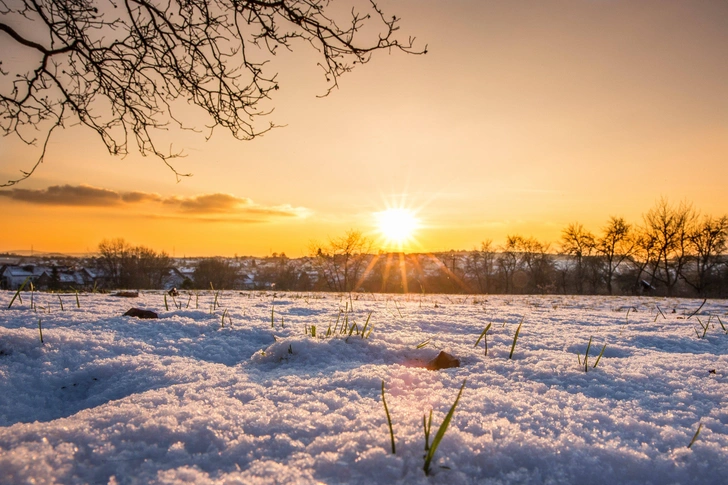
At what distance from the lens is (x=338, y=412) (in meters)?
1.16

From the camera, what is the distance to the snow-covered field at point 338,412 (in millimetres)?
862

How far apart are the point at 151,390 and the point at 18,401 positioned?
1.57ft

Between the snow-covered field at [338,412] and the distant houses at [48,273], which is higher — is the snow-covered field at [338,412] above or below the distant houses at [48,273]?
above

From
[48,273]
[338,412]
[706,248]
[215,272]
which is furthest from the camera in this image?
[215,272]

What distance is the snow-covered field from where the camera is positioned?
86 centimetres

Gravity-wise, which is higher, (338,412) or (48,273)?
(338,412)

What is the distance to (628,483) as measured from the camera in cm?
85

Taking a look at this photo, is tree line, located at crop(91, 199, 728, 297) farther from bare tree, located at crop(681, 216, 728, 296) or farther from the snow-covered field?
the snow-covered field

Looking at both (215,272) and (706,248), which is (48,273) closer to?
(215,272)

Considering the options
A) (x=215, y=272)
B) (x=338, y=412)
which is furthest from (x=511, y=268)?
(x=338, y=412)

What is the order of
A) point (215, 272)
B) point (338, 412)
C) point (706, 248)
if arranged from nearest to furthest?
1. point (338, 412)
2. point (706, 248)
3. point (215, 272)

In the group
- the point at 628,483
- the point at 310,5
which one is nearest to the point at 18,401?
the point at 628,483

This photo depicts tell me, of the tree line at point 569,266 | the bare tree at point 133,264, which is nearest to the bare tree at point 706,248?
the tree line at point 569,266

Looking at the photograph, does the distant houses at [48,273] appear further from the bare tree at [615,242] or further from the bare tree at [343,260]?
the bare tree at [615,242]
